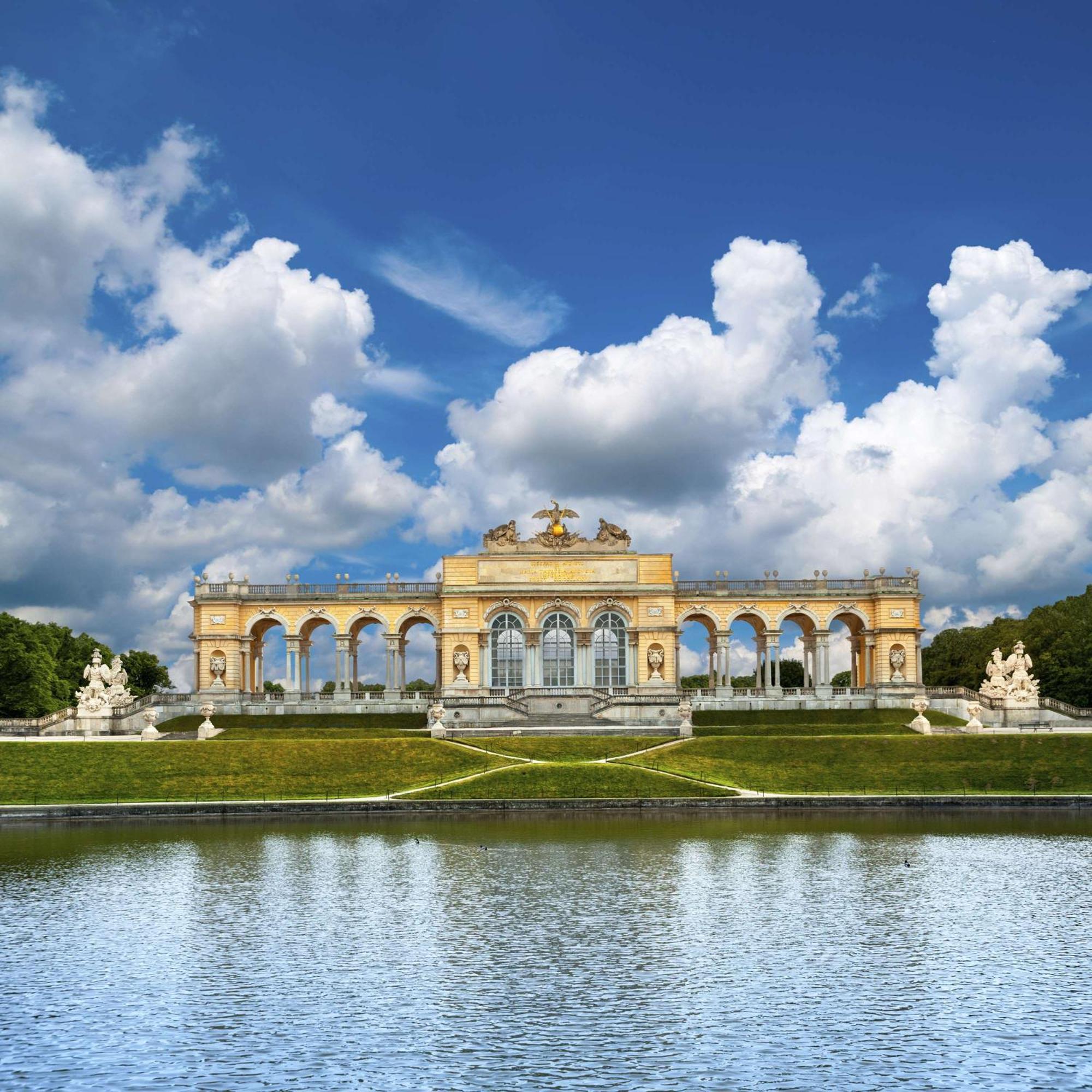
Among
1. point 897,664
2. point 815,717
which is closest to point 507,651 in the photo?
point 815,717

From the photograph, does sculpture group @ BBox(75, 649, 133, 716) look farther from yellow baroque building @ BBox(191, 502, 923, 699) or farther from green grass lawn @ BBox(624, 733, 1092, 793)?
green grass lawn @ BBox(624, 733, 1092, 793)

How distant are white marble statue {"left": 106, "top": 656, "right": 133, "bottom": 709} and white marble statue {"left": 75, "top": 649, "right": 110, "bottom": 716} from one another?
0.46 m

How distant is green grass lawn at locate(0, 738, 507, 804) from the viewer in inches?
1900

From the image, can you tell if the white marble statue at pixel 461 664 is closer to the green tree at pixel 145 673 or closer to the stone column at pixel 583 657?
the stone column at pixel 583 657

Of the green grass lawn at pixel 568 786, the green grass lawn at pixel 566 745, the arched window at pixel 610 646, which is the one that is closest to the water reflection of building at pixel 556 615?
the arched window at pixel 610 646

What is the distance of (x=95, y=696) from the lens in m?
67.8

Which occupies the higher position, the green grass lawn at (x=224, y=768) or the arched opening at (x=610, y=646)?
the arched opening at (x=610, y=646)

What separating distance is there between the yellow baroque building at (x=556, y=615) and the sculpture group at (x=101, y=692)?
9167 mm

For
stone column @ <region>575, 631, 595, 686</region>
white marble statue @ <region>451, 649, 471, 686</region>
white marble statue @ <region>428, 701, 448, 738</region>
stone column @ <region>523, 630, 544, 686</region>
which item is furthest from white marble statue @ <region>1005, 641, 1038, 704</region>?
white marble statue @ <region>451, 649, 471, 686</region>

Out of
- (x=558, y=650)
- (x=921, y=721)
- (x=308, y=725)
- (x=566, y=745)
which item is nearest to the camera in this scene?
(x=566, y=745)

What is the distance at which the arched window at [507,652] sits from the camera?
3187 inches

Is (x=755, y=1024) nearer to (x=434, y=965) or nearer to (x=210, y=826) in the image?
(x=434, y=965)

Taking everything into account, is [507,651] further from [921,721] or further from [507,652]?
[921,721]

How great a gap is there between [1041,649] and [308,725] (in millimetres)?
50537
